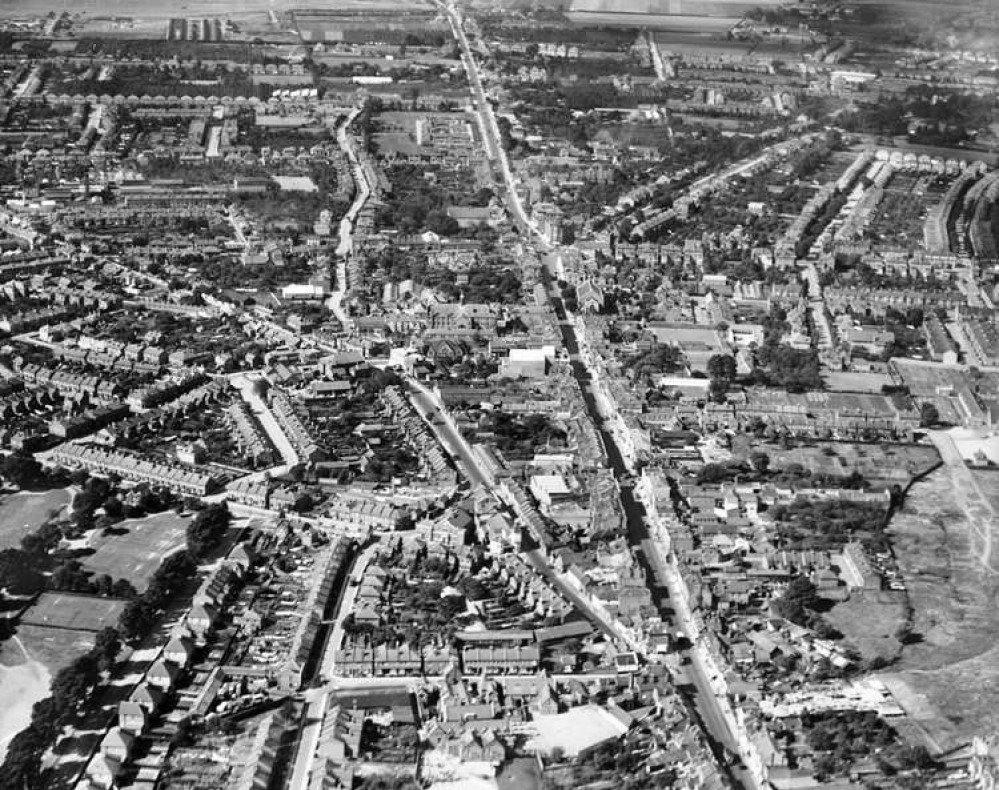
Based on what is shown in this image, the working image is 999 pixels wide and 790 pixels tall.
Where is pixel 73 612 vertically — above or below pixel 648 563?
below

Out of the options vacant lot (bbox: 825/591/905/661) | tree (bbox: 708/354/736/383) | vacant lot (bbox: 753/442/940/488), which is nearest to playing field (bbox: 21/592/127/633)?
vacant lot (bbox: 825/591/905/661)

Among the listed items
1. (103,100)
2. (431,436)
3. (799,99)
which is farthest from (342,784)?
(799,99)

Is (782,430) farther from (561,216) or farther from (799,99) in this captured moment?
(799,99)

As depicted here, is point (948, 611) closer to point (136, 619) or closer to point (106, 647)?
point (136, 619)

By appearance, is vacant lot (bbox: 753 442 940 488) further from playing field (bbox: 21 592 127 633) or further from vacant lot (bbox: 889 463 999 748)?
playing field (bbox: 21 592 127 633)

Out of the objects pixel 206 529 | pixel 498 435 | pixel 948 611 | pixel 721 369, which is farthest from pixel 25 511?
pixel 948 611

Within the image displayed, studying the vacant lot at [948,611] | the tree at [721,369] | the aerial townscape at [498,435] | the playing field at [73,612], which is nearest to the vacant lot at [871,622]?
the aerial townscape at [498,435]
